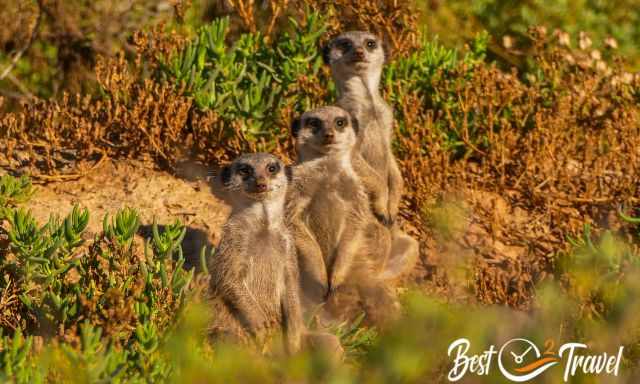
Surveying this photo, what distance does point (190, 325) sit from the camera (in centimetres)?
168

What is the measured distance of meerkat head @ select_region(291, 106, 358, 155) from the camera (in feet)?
15.3

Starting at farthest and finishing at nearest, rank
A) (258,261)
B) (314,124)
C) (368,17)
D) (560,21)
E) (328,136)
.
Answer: (560,21) → (368,17) → (314,124) → (328,136) → (258,261)

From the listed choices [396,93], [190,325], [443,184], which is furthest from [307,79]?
[190,325]

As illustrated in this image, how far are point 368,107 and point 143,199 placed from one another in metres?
1.44

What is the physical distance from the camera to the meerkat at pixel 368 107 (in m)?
5.21

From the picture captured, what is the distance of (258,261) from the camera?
4055 millimetres

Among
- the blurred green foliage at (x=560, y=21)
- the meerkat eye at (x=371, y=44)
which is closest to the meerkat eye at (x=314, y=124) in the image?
the meerkat eye at (x=371, y=44)

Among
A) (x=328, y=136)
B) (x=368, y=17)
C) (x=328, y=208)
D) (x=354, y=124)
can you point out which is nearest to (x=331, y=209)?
(x=328, y=208)

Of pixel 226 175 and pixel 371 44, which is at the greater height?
pixel 371 44

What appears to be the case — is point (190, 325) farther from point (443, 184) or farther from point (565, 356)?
point (443, 184)

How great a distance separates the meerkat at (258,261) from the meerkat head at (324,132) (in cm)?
51

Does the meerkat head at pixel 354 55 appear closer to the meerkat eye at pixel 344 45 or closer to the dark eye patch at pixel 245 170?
the meerkat eye at pixel 344 45

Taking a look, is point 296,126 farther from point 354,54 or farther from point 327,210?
point 354,54

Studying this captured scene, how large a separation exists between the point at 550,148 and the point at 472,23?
2.32m
